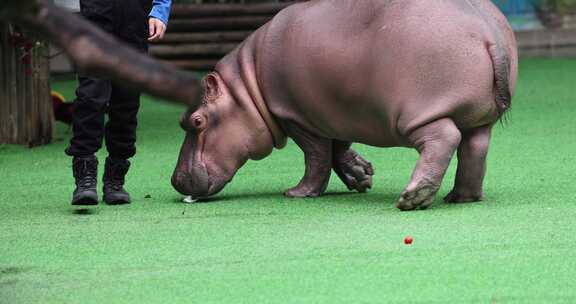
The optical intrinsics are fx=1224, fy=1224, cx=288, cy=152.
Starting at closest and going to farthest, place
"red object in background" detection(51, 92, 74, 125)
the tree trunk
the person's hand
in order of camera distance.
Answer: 1. the person's hand
2. the tree trunk
3. "red object in background" detection(51, 92, 74, 125)

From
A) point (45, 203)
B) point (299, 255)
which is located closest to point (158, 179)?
point (45, 203)

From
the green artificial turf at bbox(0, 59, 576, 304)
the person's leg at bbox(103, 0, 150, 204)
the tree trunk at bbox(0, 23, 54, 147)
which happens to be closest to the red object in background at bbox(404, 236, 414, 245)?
the green artificial turf at bbox(0, 59, 576, 304)

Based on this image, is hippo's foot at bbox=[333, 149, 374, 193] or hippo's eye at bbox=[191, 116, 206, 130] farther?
hippo's foot at bbox=[333, 149, 374, 193]

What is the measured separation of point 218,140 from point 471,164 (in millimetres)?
1242

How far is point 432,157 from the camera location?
16.9 ft

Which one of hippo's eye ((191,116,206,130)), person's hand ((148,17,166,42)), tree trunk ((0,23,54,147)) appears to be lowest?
tree trunk ((0,23,54,147))

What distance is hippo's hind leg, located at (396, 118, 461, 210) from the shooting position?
16.9ft

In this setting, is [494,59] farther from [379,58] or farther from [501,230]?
[501,230]

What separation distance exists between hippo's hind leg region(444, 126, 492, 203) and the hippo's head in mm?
1002

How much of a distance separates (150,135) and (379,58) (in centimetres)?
412

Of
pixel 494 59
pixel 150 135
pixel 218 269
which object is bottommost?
pixel 150 135

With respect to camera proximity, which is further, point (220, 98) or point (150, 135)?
point (150, 135)

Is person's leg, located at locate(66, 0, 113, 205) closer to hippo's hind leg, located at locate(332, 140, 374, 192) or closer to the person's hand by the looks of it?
the person's hand

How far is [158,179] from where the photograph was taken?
6914 millimetres
